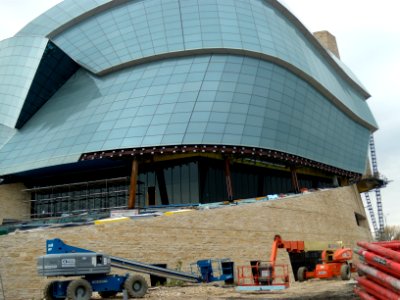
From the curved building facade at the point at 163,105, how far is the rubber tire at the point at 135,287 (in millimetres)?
18214

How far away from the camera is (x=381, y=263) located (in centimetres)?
970

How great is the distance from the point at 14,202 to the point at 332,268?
3370 cm

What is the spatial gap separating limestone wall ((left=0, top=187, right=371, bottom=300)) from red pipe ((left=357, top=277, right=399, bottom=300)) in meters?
17.0

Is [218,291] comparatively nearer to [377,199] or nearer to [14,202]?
[14,202]

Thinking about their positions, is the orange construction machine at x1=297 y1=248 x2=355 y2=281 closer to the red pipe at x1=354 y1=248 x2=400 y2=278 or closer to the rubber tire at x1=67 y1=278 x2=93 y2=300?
the rubber tire at x1=67 y1=278 x2=93 y2=300

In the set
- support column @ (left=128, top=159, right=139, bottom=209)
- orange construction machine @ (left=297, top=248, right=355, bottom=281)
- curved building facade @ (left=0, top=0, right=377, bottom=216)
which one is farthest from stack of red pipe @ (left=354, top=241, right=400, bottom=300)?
curved building facade @ (left=0, top=0, right=377, bottom=216)

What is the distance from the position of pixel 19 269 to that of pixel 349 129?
168 ft

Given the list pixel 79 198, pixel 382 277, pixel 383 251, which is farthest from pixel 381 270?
pixel 79 198

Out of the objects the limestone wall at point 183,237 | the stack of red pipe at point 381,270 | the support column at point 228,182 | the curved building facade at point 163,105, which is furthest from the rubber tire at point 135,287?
the support column at point 228,182

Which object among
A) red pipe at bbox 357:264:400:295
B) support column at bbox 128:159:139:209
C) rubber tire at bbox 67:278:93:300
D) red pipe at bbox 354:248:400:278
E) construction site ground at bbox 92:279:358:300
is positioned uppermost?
support column at bbox 128:159:139:209

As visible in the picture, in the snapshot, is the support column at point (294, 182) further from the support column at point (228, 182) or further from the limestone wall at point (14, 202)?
the limestone wall at point (14, 202)

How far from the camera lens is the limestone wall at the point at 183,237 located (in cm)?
2273

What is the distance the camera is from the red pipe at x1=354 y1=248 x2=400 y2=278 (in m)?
9.06

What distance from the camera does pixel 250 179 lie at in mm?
47188
